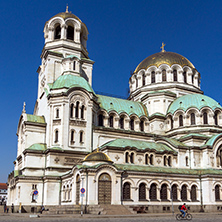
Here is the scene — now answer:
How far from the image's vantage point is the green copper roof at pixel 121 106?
5162cm

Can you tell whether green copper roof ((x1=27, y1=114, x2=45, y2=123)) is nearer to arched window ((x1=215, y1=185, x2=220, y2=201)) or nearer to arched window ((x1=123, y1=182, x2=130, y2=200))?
arched window ((x1=123, y1=182, x2=130, y2=200))

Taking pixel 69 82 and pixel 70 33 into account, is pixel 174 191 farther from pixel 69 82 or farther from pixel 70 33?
pixel 70 33

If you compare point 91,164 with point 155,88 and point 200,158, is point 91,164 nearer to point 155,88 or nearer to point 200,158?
point 200,158

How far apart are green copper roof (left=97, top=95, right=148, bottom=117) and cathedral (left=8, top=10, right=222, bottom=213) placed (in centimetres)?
22

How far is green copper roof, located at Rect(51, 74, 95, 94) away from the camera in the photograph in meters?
46.0

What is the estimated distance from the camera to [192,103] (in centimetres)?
5238

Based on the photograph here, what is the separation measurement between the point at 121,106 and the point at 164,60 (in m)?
14.1

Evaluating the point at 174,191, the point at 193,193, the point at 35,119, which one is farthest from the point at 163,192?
the point at 35,119

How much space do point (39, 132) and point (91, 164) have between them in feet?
40.6

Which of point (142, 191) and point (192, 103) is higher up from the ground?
point (192, 103)

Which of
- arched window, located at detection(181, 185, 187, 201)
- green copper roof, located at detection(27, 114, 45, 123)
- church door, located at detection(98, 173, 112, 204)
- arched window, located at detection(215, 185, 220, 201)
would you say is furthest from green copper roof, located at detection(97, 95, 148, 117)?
arched window, located at detection(215, 185, 220, 201)

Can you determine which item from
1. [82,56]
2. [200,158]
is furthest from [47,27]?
[200,158]

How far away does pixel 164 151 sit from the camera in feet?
148

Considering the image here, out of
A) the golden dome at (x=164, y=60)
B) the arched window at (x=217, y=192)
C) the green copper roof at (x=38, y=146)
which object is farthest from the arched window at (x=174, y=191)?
the golden dome at (x=164, y=60)
